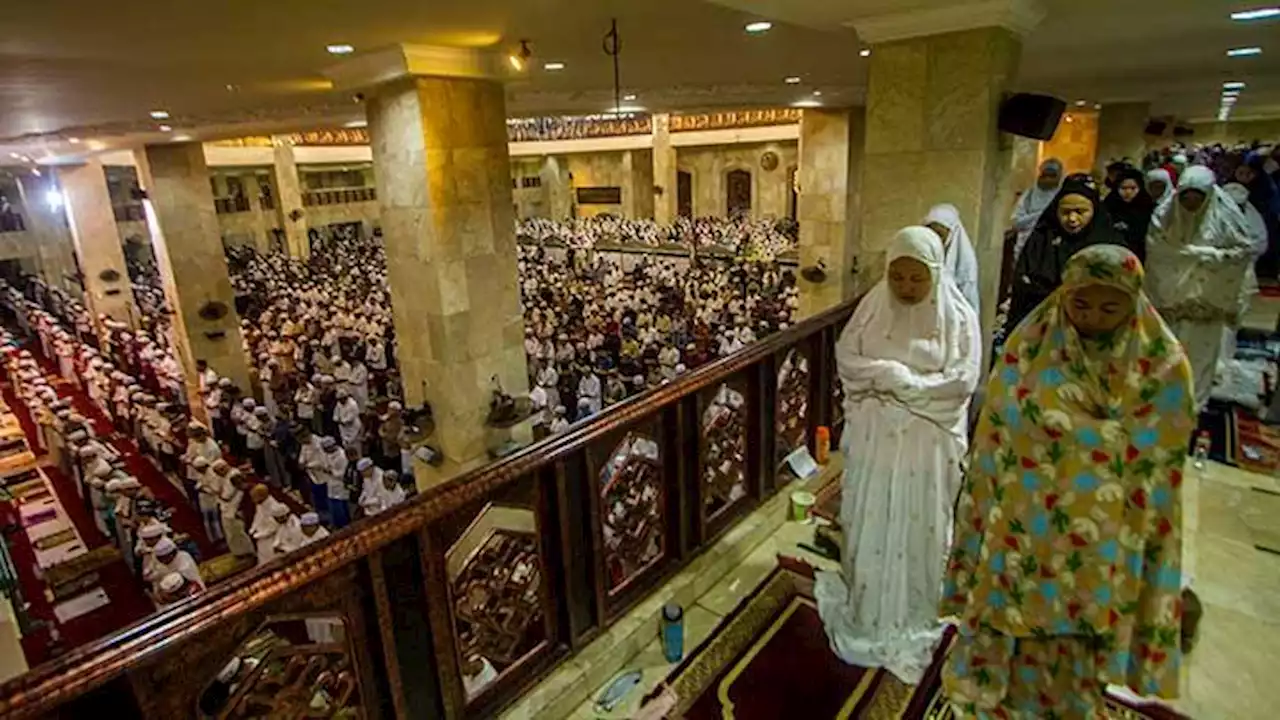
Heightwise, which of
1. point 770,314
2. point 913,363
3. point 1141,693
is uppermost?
point 913,363

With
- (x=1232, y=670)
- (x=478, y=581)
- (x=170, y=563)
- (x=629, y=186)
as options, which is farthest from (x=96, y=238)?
(x=1232, y=670)

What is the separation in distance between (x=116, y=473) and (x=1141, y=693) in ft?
32.7

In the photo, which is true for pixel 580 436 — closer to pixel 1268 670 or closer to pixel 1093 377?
pixel 1093 377

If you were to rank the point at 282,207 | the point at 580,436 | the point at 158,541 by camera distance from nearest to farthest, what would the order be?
1. the point at 580,436
2. the point at 158,541
3. the point at 282,207

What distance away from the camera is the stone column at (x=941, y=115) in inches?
162

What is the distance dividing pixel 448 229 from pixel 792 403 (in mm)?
3610

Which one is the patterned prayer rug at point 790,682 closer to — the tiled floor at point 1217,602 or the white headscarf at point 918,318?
the tiled floor at point 1217,602

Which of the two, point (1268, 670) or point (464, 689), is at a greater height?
point (464, 689)

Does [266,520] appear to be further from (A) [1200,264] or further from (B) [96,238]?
(B) [96,238]

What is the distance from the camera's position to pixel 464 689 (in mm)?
2539

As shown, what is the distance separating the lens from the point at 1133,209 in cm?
564

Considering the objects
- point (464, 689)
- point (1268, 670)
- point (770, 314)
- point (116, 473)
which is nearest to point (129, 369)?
point (116, 473)

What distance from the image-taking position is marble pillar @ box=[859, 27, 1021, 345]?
13.7 ft

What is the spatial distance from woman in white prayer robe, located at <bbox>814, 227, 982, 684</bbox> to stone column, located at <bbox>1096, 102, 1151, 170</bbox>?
13764mm
